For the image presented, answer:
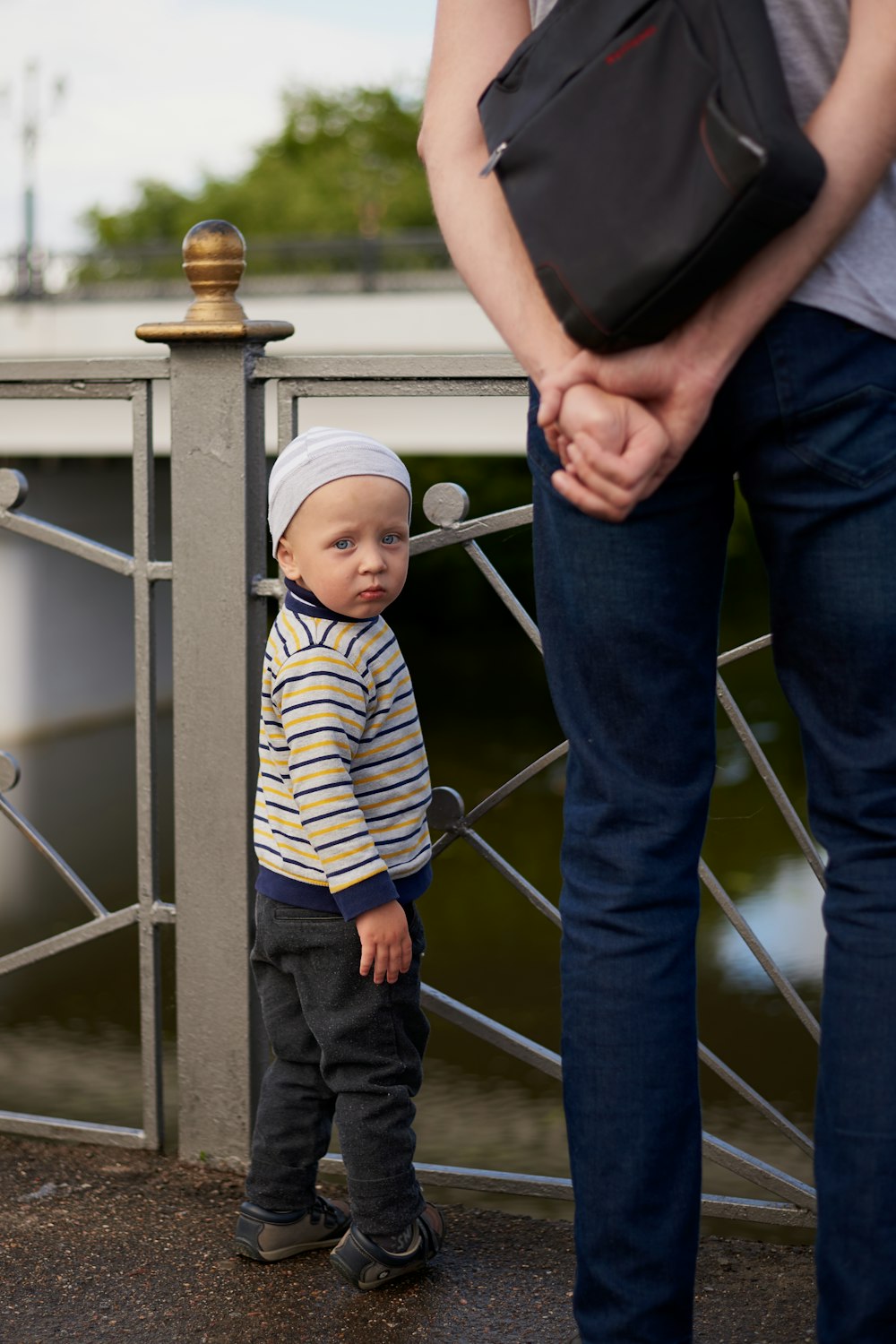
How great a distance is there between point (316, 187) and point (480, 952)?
39.4m

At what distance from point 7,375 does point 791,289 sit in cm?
153

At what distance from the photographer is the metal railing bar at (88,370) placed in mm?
2285

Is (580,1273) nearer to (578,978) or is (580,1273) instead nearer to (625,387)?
(578,978)

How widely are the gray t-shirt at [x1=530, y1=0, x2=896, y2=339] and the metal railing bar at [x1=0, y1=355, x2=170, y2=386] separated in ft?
4.00

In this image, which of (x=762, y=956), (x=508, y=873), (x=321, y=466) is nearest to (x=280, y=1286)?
(x=508, y=873)

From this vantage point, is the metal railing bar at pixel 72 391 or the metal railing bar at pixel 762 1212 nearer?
the metal railing bar at pixel 762 1212

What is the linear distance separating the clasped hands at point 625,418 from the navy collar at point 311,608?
2.02ft

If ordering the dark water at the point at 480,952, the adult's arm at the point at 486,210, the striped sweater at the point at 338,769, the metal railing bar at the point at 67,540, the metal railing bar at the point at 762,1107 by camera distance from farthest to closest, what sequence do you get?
the dark water at the point at 480,952 → the metal railing bar at the point at 67,540 → the metal railing bar at the point at 762,1107 → the striped sweater at the point at 338,769 → the adult's arm at the point at 486,210

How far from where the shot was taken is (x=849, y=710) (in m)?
1.25

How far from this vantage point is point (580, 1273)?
54.0 inches

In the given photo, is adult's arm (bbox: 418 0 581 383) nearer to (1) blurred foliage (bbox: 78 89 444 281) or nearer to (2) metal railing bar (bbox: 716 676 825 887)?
(2) metal railing bar (bbox: 716 676 825 887)

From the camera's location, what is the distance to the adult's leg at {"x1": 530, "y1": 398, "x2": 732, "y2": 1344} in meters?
1.30

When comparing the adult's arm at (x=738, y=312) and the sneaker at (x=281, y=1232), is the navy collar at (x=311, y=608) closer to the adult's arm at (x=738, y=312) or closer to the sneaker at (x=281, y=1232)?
the adult's arm at (x=738, y=312)

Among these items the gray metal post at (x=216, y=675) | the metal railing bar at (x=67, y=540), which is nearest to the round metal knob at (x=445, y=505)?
the gray metal post at (x=216, y=675)
